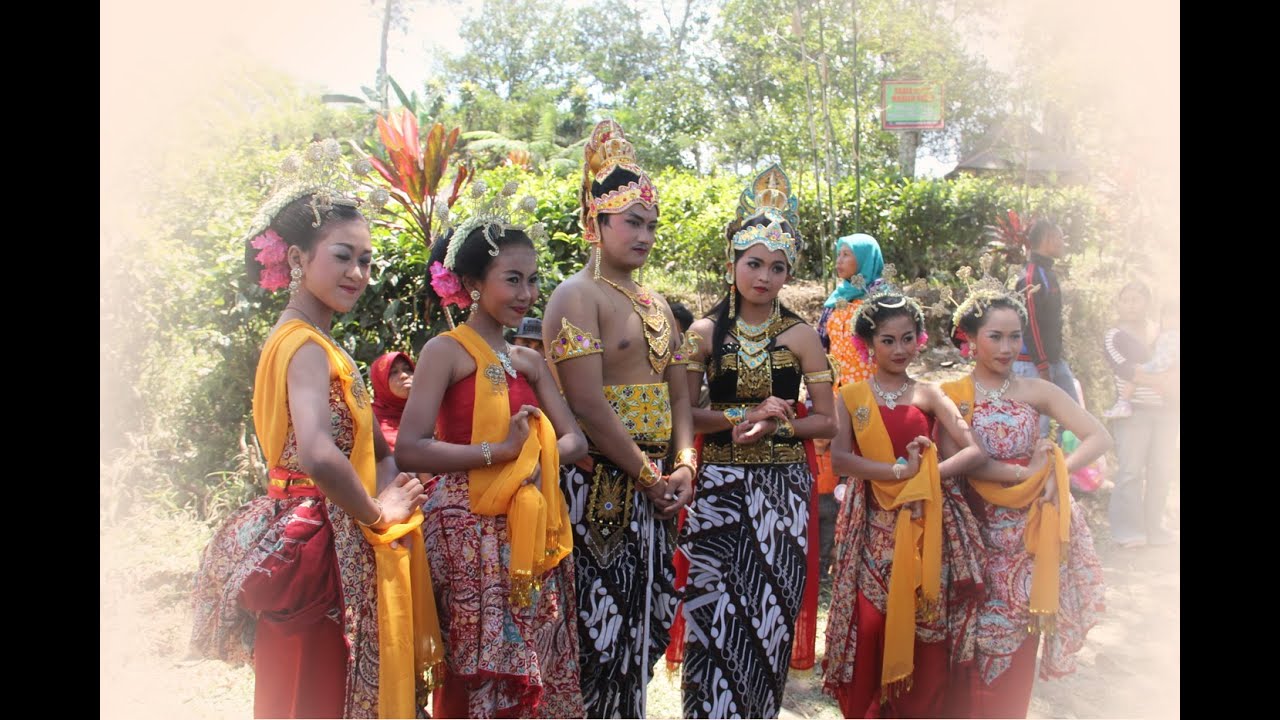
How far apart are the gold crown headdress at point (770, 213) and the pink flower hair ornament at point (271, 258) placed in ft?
5.78

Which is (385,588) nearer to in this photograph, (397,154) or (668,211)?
(397,154)

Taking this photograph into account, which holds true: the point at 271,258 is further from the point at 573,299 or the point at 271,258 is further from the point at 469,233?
the point at 573,299

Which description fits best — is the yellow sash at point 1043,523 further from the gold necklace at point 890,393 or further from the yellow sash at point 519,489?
the yellow sash at point 519,489

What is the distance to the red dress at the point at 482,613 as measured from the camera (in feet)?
8.96

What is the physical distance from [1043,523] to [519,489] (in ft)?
6.96

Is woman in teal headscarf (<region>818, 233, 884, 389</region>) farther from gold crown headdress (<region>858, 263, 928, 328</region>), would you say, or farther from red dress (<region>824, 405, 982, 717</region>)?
red dress (<region>824, 405, 982, 717</region>)

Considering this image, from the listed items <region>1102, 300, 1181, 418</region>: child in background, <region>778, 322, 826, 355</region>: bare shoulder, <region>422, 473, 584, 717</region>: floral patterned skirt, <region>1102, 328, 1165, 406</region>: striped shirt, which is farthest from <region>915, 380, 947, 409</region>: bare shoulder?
<region>1102, 328, 1165, 406</region>: striped shirt

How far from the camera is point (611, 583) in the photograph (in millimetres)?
3158

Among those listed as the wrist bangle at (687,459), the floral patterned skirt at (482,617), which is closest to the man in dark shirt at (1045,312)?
the wrist bangle at (687,459)

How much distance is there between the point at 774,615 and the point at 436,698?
4.37 feet

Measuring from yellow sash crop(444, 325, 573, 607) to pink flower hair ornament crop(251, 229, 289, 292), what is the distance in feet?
1.86

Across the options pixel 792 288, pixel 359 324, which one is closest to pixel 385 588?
pixel 359 324

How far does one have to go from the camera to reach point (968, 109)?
A: 30.4ft

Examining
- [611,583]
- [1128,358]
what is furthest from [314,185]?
[1128,358]
